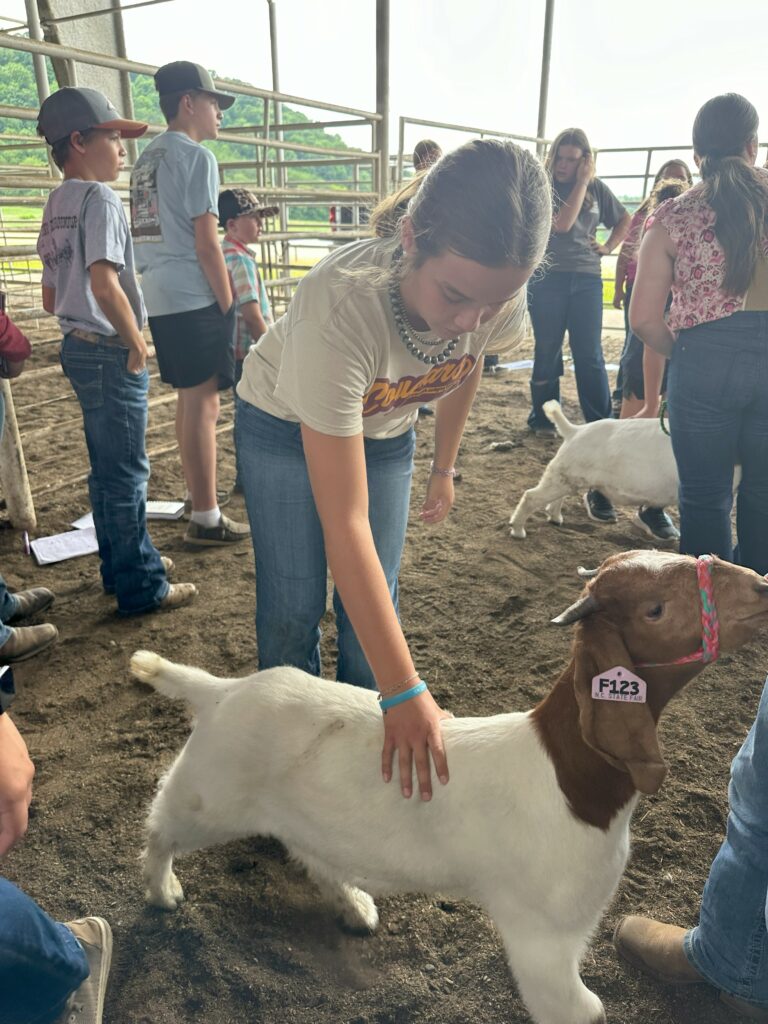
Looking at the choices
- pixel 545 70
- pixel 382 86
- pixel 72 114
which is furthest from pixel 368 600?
pixel 545 70

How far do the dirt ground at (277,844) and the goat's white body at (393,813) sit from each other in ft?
0.77

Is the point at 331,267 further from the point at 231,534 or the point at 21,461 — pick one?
the point at 21,461

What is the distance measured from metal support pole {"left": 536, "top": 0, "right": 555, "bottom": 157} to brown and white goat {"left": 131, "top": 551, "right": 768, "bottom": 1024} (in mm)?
11342

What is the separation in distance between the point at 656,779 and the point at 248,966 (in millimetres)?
1196

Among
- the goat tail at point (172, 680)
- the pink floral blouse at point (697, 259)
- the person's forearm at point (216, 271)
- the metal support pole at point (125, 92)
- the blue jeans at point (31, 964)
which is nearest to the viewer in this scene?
the blue jeans at point (31, 964)

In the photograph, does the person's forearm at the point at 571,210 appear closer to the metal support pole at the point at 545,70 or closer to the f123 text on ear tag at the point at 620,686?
the f123 text on ear tag at the point at 620,686

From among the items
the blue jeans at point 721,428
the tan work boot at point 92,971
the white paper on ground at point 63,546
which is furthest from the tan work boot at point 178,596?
the blue jeans at point 721,428

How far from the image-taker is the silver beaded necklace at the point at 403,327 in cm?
158

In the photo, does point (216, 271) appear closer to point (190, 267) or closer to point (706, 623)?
point (190, 267)

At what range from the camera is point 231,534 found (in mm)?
4188

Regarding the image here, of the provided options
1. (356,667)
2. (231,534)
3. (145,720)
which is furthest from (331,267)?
(231,534)

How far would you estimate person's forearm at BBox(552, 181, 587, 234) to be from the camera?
17.0 ft

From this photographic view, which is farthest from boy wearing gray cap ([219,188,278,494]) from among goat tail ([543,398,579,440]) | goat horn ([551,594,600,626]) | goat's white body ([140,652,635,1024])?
goat horn ([551,594,600,626])

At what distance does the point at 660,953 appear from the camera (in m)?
1.75
